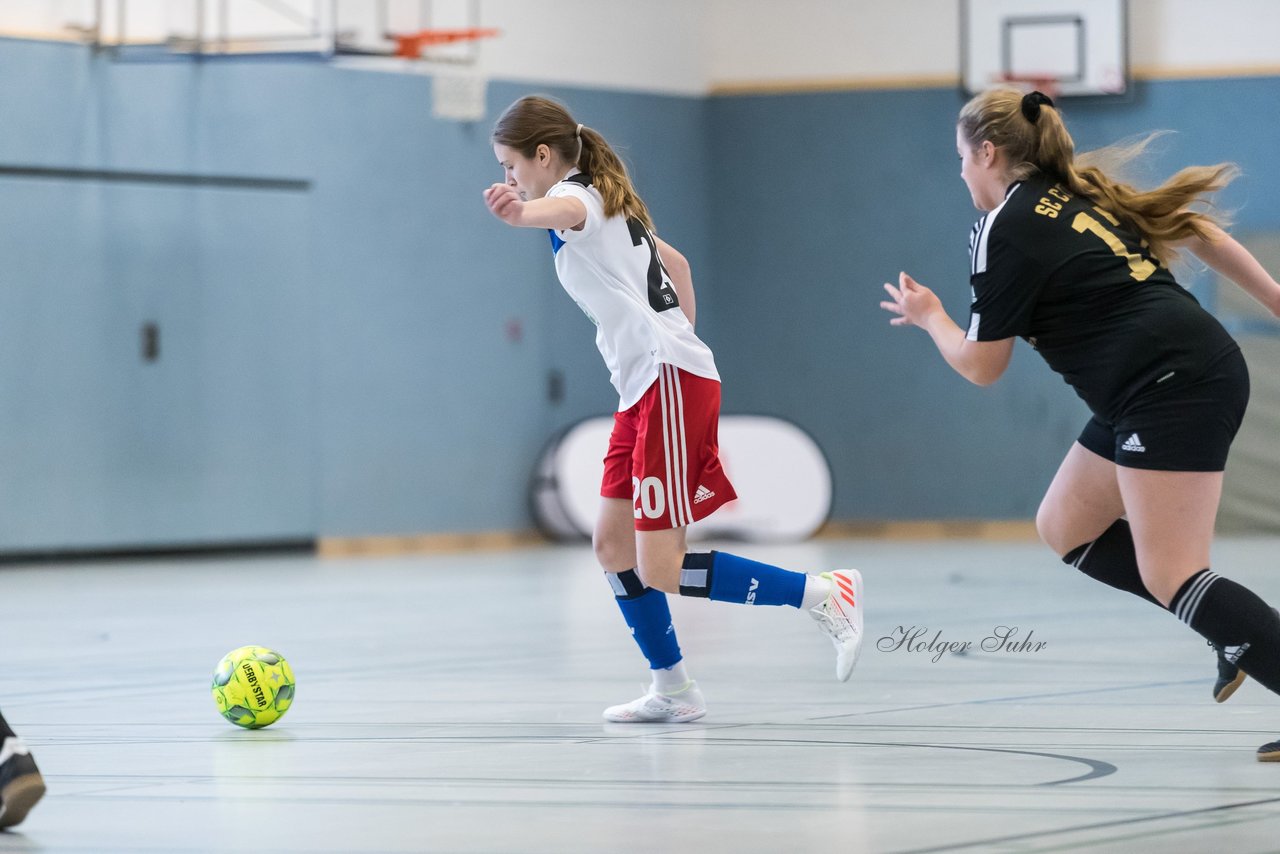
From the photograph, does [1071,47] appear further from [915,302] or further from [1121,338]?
[1121,338]

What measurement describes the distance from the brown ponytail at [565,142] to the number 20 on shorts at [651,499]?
0.71 m

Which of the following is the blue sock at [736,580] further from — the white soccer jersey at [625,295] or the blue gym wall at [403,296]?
the blue gym wall at [403,296]

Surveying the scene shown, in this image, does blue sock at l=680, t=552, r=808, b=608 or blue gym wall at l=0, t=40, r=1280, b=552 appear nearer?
blue sock at l=680, t=552, r=808, b=608

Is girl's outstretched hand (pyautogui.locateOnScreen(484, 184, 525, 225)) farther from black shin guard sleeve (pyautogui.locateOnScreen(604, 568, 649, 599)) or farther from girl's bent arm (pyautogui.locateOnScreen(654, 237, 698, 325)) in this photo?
black shin guard sleeve (pyautogui.locateOnScreen(604, 568, 649, 599))

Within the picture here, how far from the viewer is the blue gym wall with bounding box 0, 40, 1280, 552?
12.6 m

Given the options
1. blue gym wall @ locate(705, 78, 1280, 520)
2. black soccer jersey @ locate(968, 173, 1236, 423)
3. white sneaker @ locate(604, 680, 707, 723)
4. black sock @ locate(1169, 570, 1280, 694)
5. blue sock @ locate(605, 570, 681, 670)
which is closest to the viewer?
black sock @ locate(1169, 570, 1280, 694)

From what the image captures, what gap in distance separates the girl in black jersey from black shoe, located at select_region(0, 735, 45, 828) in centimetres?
209

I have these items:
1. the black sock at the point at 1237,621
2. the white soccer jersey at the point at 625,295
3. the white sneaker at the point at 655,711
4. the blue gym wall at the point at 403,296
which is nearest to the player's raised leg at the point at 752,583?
the white sneaker at the point at 655,711

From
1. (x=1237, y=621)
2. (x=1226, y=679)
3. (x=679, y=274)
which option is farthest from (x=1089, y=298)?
(x=679, y=274)

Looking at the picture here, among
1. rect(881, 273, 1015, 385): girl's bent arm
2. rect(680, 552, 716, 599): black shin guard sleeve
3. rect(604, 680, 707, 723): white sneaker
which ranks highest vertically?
rect(881, 273, 1015, 385): girl's bent arm

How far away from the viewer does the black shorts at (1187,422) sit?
3822 millimetres

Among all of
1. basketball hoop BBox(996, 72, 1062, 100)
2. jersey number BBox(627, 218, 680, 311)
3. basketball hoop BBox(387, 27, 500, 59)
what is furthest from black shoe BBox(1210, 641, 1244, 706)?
basketball hoop BBox(996, 72, 1062, 100)

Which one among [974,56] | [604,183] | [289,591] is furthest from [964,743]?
[974,56]

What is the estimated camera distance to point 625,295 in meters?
4.74
